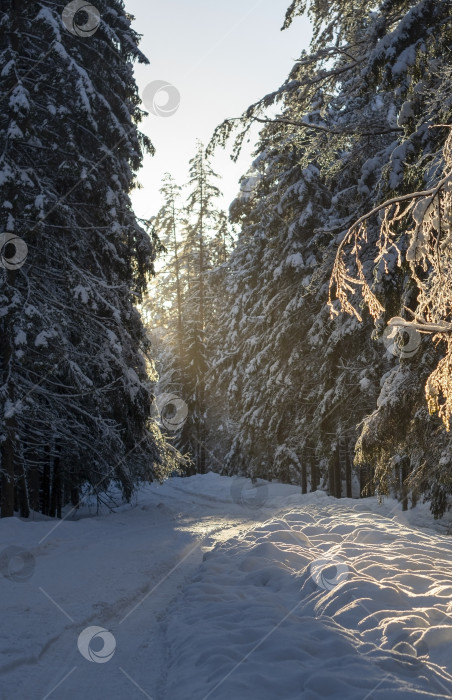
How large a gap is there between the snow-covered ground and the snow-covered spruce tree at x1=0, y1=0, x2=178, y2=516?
8.05 ft

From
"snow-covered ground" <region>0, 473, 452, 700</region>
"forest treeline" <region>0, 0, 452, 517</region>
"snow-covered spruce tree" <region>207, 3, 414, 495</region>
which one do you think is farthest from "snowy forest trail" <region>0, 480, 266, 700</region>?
"snow-covered spruce tree" <region>207, 3, 414, 495</region>

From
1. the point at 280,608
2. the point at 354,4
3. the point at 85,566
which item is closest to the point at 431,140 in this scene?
the point at 354,4

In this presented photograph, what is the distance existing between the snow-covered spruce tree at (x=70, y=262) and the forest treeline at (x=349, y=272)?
13.2 ft

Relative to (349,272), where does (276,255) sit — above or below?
above

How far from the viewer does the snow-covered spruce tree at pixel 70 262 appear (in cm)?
1043

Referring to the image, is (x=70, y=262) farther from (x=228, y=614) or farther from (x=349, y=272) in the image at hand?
(x=228, y=614)

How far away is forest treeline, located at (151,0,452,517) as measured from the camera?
6285mm

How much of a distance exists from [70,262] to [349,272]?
248 inches

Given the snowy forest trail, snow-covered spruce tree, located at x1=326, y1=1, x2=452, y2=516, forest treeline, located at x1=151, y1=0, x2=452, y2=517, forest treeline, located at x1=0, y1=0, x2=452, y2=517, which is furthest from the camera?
forest treeline, located at x1=0, y1=0, x2=452, y2=517

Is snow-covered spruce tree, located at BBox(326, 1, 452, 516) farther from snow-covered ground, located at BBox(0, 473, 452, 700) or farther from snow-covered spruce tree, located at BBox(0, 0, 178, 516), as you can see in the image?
snow-covered spruce tree, located at BBox(0, 0, 178, 516)

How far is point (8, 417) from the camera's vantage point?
393 inches

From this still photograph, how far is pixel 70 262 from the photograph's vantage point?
11547 mm

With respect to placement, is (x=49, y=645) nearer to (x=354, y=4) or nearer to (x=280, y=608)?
(x=280, y=608)

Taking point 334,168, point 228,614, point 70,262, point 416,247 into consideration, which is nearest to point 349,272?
point 334,168
